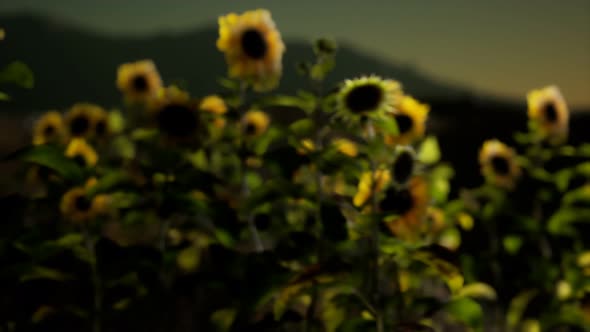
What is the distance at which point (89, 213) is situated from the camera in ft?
7.36

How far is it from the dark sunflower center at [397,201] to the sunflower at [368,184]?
34 mm

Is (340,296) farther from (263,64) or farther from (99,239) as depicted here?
(99,239)

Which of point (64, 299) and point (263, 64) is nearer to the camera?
point (263, 64)

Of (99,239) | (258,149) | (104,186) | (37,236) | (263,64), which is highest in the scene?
(263,64)

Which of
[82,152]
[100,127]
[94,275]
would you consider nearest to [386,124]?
[94,275]

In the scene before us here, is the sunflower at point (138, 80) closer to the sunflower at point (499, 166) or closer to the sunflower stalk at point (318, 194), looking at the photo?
the sunflower stalk at point (318, 194)

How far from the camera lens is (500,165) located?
2.97 m

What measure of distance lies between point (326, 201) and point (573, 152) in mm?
1514

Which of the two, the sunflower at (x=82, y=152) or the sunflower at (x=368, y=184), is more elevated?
the sunflower at (x=368, y=184)

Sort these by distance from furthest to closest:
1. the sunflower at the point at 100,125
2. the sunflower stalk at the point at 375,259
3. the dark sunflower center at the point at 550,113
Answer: the dark sunflower center at the point at 550,113
the sunflower at the point at 100,125
the sunflower stalk at the point at 375,259

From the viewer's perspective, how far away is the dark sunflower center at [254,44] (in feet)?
6.41

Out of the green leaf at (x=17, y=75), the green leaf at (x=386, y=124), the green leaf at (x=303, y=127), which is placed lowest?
the green leaf at (x=303, y=127)

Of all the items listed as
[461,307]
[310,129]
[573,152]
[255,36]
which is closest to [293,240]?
[310,129]

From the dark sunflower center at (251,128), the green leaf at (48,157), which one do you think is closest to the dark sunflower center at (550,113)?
the dark sunflower center at (251,128)
